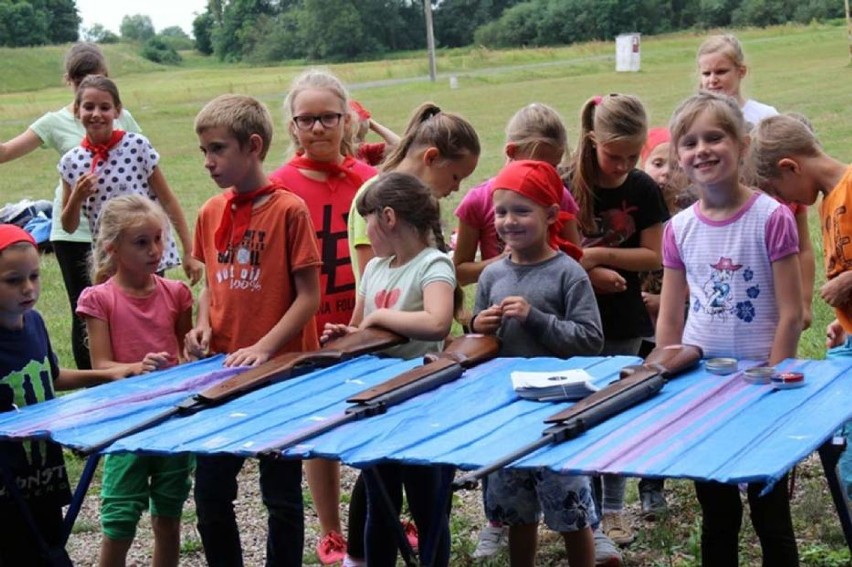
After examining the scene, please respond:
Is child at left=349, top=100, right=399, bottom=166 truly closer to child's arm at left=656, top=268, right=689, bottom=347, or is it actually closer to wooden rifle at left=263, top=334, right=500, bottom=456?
wooden rifle at left=263, top=334, right=500, bottom=456

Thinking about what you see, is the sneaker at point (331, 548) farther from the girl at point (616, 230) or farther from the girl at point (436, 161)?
the girl at point (616, 230)

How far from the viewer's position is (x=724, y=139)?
3.80 meters

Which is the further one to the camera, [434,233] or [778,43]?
[778,43]

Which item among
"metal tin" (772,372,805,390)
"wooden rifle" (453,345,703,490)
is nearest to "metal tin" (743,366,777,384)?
"metal tin" (772,372,805,390)

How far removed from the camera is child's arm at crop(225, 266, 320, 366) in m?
4.05

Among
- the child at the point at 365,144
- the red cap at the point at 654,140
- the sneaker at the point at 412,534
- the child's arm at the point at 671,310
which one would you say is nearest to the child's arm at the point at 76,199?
the child at the point at 365,144

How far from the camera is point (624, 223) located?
4.73m

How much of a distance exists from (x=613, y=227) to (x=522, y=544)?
1348 mm

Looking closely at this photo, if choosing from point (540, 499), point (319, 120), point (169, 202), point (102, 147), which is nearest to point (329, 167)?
point (319, 120)

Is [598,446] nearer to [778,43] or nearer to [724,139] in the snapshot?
[724,139]

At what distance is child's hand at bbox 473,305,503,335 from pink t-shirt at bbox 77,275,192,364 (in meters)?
1.06

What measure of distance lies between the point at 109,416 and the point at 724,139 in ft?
6.35

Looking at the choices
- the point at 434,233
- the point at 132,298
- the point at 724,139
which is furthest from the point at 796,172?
the point at 132,298

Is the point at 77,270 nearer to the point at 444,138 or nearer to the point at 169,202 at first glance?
the point at 169,202
